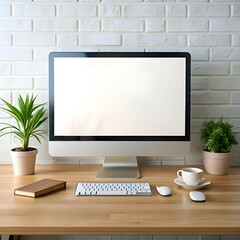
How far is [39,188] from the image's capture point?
1.17 m

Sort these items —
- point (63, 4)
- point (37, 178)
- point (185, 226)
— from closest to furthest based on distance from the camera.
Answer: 1. point (185, 226)
2. point (37, 178)
3. point (63, 4)

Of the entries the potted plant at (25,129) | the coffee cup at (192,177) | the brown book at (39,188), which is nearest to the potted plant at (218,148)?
the coffee cup at (192,177)

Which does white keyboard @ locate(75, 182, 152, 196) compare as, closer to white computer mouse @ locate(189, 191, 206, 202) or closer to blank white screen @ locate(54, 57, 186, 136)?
white computer mouse @ locate(189, 191, 206, 202)

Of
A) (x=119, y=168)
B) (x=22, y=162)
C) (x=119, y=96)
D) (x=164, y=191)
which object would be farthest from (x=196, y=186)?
(x=22, y=162)

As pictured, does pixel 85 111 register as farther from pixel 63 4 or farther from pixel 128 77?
pixel 63 4

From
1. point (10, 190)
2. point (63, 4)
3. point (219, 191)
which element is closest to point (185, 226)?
point (219, 191)

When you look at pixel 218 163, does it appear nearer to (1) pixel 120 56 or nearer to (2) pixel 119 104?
(2) pixel 119 104

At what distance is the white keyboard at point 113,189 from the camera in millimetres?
1148

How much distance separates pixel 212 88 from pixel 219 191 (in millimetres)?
609

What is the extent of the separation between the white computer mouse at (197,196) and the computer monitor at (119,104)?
309 mm

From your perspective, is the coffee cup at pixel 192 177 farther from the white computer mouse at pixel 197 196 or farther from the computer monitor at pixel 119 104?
the computer monitor at pixel 119 104

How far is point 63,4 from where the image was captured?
5.24ft

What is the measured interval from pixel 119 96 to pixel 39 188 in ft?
1.70

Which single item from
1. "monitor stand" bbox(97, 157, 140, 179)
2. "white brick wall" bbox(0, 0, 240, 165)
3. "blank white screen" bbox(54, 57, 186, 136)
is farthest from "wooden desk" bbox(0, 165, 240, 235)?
"white brick wall" bbox(0, 0, 240, 165)
